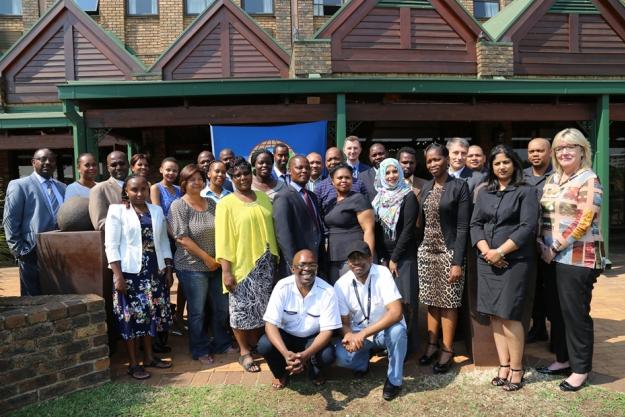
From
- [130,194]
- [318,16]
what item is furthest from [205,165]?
[318,16]

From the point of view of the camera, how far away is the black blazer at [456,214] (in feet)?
11.4

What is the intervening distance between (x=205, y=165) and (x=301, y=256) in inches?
89.7

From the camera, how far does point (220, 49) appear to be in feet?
32.2

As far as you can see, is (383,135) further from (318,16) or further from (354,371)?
(354,371)

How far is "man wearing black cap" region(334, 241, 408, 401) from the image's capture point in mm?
3256

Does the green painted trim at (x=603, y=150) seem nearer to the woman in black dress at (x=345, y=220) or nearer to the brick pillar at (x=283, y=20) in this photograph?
the woman in black dress at (x=345, y=220)

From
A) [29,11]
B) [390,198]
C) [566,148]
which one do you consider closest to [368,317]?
[390,198]

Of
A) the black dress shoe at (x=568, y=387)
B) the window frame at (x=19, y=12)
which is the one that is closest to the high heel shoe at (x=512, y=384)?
the black dress shoe at (x=568, y=387)

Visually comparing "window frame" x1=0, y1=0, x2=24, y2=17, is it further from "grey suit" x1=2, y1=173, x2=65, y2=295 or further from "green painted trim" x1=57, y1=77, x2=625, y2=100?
"grey suit" x1=2, y1=173, x2=65, y2=295

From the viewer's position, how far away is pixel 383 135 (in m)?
10.8

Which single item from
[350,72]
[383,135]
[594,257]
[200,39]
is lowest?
[594,257]

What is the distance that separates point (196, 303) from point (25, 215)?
1905 mm

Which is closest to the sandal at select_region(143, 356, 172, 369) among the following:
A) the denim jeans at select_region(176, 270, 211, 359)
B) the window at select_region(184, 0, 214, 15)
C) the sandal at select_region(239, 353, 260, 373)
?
the denim jeans at select_region(176, 270, 211, 359)

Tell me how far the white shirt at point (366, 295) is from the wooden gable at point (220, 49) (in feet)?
24.7
